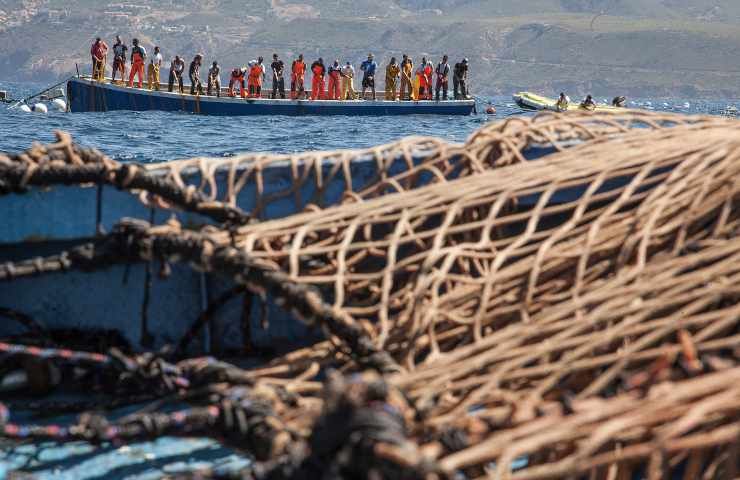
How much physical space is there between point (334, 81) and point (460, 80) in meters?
4.22

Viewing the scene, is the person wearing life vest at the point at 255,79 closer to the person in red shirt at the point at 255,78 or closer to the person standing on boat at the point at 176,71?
the person in red shirt at the point at 255,78

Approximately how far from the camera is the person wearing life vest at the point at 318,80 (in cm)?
2908

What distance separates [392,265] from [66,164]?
1173 mm

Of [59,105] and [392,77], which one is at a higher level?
[392,77]

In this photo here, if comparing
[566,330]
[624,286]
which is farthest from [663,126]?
[566,330]

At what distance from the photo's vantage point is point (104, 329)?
11.7 feet

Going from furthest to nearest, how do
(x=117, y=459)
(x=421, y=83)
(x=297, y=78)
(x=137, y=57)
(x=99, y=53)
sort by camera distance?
(x=421, y=83)
(x=297, y=78)
(x=99, y=53)
(x=137, y=57)
(x=117, y=459)

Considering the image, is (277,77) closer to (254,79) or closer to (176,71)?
(254,79)

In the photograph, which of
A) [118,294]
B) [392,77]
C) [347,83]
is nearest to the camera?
[118,294]

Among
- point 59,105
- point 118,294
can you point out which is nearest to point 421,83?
point 59,105

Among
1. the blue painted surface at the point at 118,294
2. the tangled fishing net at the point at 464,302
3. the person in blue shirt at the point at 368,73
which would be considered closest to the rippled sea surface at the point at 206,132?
the person in blue shirt at the point at 368,73

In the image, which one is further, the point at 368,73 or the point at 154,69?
the point at 368,73

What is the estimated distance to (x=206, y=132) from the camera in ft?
73.4

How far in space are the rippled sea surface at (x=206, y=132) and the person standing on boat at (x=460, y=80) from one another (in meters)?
1.06
